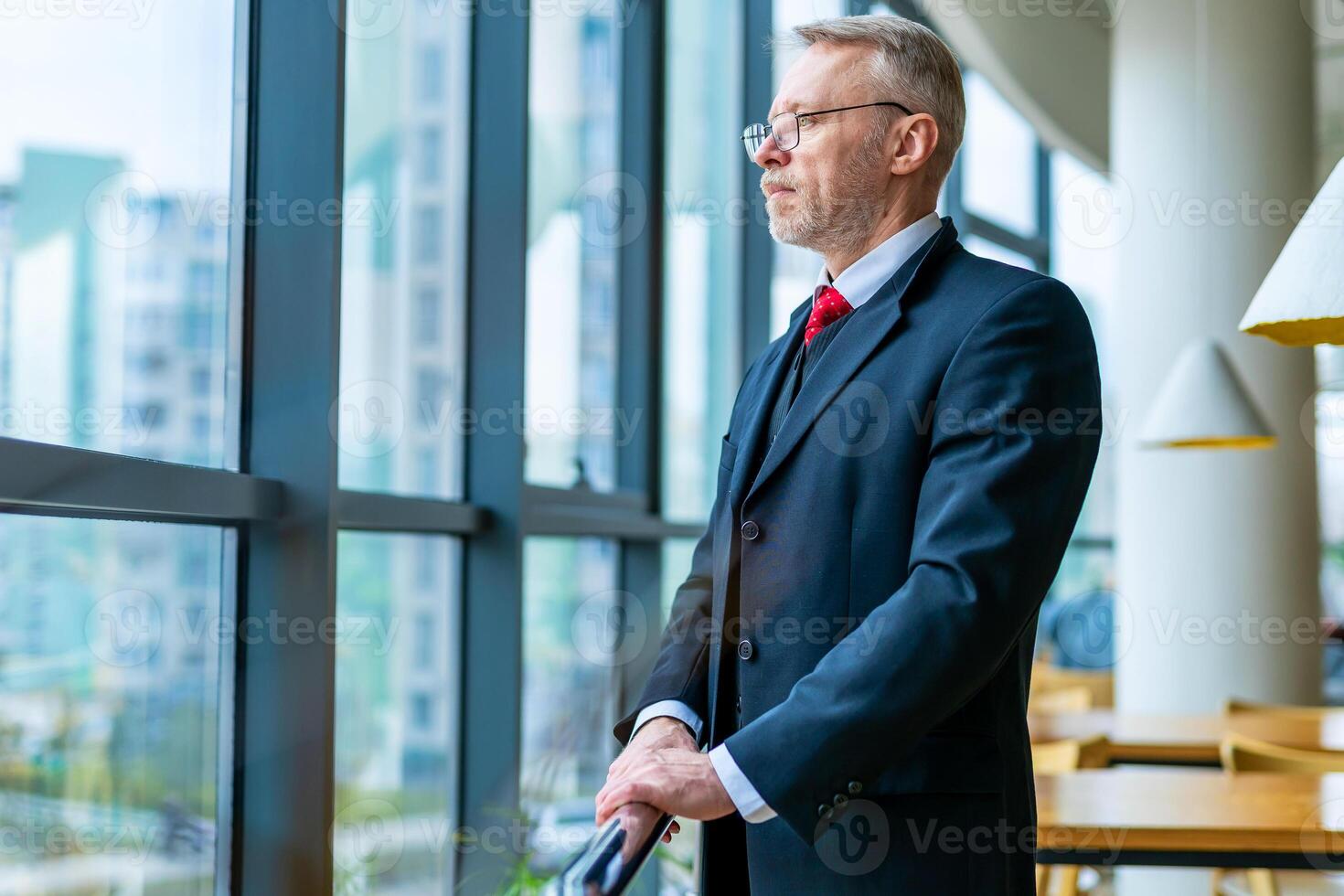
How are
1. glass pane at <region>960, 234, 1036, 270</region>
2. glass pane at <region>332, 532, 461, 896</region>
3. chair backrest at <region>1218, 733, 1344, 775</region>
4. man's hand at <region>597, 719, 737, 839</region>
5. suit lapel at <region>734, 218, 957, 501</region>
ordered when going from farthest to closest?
glass pane at <region>960, 234, 1036, 270</region>, chair backrest at <region>1218, 733, 1344, 775</region>, glass pane at <region>332, 532, 461, 896</region>, suit lapel at <region>734, 218, 957, 501</region>, man's hand at <region>597, 719, 737, 839</region>

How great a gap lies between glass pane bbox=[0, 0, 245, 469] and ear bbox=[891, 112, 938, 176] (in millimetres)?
1080

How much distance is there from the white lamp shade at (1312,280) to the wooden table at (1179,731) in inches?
96.8

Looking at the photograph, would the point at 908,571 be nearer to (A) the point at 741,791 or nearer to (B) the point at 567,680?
(A) the point at 741,791

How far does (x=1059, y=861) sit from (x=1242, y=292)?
341 cm

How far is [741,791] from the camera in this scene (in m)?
1.21

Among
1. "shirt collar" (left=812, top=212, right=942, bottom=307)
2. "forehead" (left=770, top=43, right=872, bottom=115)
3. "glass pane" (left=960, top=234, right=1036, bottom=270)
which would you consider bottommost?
"shirt collar" (left=812, top=212, right=942, bottom=307)

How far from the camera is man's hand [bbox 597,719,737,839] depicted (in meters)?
1.18

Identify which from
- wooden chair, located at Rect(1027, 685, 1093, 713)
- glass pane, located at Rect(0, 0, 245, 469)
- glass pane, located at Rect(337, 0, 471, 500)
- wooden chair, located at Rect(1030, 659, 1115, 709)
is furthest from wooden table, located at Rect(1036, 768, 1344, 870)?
wooden chair, located at Rect(1030, 659, 1115, 709)

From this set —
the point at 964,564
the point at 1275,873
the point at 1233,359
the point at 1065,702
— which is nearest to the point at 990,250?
the point at 1233,359

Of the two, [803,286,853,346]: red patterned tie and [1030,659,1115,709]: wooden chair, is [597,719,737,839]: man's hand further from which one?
[1030,659,1115,709]: wooden chair

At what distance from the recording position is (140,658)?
1906 millimetres

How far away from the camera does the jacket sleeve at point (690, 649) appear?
156cm

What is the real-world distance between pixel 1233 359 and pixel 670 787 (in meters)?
4.70

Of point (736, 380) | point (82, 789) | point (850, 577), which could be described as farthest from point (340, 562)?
point (736, 380)
